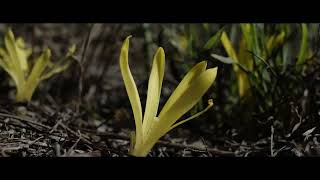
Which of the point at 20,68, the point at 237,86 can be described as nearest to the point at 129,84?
the point at 20,68

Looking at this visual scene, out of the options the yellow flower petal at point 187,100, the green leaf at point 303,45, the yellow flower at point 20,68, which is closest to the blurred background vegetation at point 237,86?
the green leaf at point 303,45

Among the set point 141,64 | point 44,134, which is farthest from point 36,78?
point 141,64

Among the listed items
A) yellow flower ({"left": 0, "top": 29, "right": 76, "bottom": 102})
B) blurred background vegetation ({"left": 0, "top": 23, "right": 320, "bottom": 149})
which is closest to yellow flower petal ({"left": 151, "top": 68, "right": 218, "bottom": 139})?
blurred background vegetation ({"left": 0, "top": 23, "right": 320, "bottom": 149})

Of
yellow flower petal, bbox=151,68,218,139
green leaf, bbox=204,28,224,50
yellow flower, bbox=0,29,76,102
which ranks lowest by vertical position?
yellow flower petal, bbox=151,68,218,139

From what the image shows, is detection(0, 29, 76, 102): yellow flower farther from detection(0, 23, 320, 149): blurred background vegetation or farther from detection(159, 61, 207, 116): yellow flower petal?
detection(159, 61, 207, 116): yellow flower petal

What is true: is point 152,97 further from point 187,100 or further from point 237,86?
point 237,86

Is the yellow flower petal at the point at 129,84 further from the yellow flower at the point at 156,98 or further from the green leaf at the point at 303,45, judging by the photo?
the green leaf at the point at 303,45

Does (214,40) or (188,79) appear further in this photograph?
(214,40)
